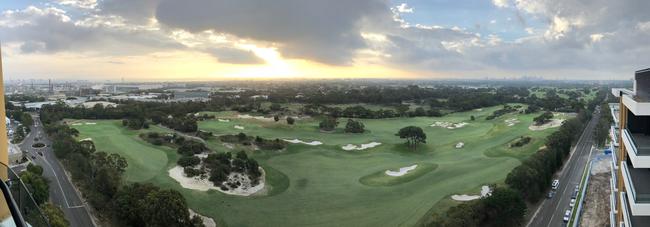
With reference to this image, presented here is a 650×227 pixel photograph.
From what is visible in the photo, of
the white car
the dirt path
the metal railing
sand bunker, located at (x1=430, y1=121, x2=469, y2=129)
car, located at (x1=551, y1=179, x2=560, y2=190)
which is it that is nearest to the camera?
the metal railing

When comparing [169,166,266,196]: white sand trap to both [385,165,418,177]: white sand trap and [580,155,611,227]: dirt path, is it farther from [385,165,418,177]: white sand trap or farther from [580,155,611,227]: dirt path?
[580,155,611,227]: dirt path

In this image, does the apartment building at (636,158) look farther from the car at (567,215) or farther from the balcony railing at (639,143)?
the car at (567,215)

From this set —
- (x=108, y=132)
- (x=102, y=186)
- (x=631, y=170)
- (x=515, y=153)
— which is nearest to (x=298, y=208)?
(x=102, y=186)

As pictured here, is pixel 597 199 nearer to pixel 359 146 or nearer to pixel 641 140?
pixel 641 140

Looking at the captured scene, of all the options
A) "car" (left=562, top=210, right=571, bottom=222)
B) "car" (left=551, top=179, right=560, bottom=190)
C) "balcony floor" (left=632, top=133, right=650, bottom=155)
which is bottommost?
"car" (left=562, top=210, right=571, bottom=222)

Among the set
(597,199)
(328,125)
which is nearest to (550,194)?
(597,199)

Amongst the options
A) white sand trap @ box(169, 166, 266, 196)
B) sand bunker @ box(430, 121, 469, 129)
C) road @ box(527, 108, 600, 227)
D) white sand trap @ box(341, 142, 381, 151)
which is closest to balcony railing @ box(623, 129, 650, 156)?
road @ box(527, 108, 600, 227)

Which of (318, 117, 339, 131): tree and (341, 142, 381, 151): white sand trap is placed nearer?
(341, 142, 381, 151): white sand trap
